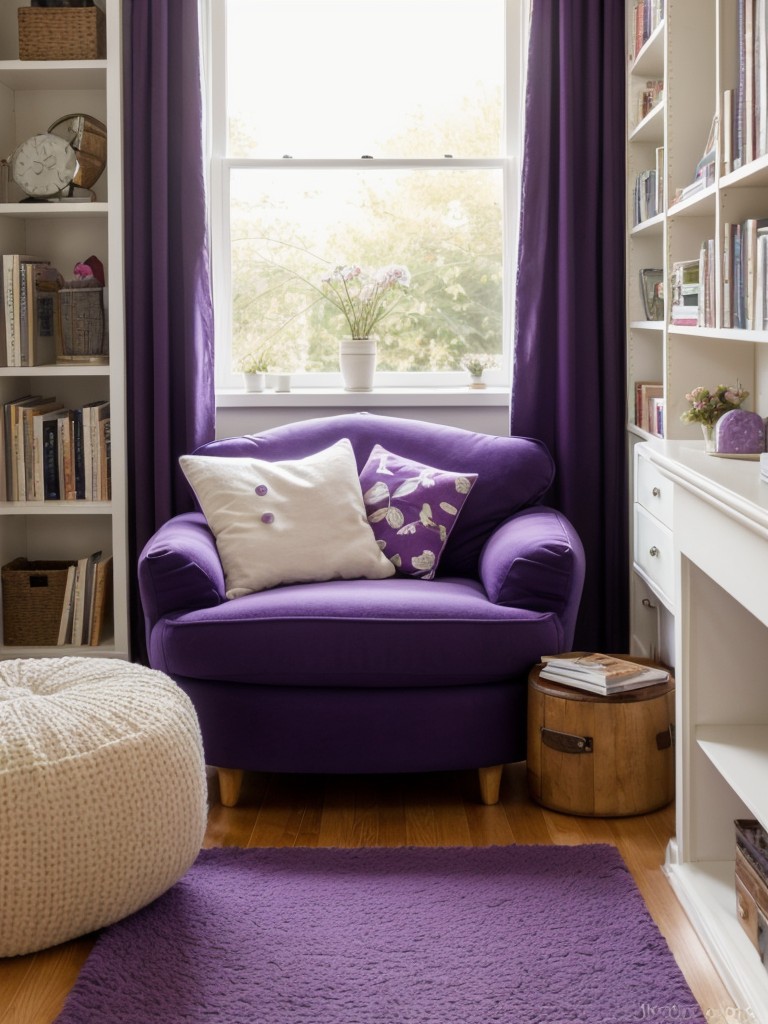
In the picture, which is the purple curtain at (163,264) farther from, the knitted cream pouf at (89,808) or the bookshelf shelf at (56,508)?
the knitted cream pouf at (89,808)

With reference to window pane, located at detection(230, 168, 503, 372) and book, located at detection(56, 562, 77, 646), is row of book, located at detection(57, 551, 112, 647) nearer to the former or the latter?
book, located at detection(56, 562, 77, 646)

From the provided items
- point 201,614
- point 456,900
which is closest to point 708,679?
point 456,900

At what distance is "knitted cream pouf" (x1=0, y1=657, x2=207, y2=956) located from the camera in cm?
214

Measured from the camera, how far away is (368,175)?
408cm

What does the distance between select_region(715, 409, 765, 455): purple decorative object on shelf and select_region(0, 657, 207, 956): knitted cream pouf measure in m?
1.25

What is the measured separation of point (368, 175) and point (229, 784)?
2.19 metres

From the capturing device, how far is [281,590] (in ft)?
10.3

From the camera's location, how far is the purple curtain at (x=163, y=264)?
3.78 metres

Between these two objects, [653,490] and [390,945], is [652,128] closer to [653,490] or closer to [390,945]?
[653,490]

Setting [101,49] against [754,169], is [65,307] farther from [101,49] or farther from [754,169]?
[754,169]

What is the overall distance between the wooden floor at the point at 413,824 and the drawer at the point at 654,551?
23.8 inches

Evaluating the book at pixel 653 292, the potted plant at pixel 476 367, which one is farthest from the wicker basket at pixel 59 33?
the book at pixel 653 292

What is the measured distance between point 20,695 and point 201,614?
1.88 ft

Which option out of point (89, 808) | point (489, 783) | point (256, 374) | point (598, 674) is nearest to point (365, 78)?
point (256, 374)
